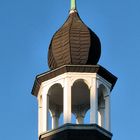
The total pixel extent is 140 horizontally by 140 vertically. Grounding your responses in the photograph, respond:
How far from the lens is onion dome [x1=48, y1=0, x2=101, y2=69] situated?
169 ft

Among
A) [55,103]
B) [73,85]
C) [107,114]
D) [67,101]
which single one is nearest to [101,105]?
[107,114]

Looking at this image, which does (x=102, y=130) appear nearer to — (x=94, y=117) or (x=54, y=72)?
(x=94, y=117)

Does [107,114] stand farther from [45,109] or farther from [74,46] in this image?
[74,46]

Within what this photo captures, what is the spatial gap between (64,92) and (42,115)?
6.00 feet

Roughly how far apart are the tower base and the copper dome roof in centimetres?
385

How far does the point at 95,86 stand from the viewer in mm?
50750

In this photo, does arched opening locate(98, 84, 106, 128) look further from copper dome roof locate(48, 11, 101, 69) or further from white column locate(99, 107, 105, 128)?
copper dome roof locate(48, 11, 101, 69)

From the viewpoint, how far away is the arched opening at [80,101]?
5253 centimetres

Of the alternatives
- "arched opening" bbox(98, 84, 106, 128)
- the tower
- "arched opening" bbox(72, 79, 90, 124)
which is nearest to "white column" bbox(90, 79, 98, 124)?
the tower

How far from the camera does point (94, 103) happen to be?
50.3 meters

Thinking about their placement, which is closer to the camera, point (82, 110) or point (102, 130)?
point (102, 130)

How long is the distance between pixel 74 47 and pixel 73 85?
79.9 inches

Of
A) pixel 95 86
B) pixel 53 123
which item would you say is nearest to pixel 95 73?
pixel 95 86

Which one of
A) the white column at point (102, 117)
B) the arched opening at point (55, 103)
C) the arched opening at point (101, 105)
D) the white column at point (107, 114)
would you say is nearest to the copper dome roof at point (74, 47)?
the arched opening at point (55, 103)
